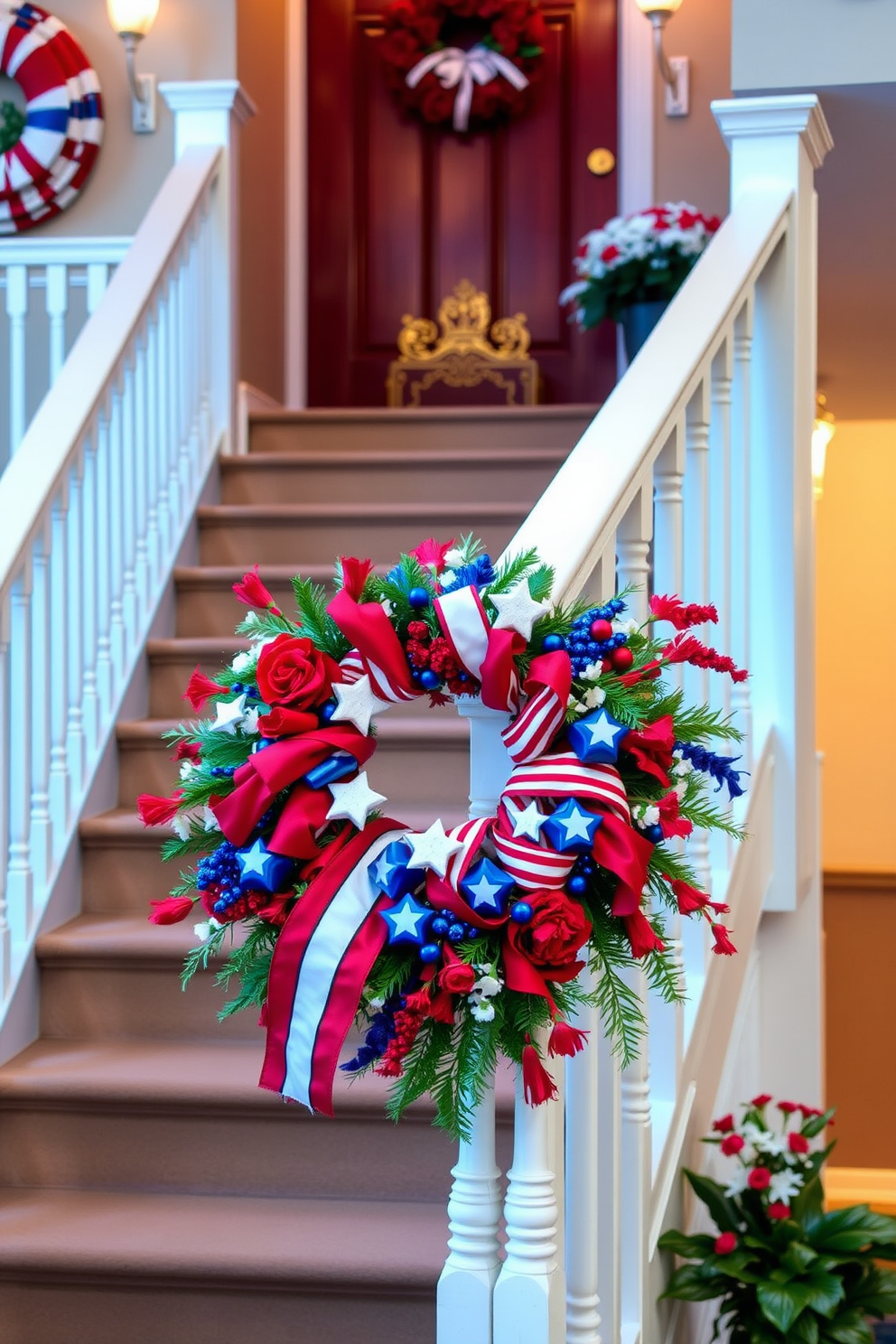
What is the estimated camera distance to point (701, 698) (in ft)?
6.33

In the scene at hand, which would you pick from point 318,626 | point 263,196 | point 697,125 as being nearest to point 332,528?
point 263,196

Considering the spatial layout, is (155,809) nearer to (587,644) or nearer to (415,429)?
(587,644)

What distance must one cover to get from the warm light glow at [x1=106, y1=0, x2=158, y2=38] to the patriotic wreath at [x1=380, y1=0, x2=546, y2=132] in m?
0.81

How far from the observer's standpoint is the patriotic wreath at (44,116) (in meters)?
4.17

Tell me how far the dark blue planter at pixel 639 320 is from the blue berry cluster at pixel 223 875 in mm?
2918

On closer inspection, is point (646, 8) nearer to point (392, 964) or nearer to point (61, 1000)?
point (61, 1000)

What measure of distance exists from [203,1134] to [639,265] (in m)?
2.47

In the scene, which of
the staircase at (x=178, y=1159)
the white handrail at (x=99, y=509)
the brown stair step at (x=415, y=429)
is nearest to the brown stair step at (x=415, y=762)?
the staircase at (x=178, y=1159)

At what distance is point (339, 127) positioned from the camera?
4.64 m

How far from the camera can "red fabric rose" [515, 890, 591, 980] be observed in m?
1.04

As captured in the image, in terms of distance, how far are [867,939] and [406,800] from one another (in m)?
3.70

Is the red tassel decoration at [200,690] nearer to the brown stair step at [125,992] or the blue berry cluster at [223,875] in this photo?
the blue berry cluster at [223,875]

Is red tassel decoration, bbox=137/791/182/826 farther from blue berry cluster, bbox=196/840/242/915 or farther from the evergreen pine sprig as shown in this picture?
the evergreen pine sprig

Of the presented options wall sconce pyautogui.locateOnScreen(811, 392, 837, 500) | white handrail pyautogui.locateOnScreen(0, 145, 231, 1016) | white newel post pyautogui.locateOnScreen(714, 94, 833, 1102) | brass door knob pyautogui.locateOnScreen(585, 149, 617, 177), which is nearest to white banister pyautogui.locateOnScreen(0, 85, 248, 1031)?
white handrail pyautogui.locateOnScreen(0, 145, 231, 1016)
